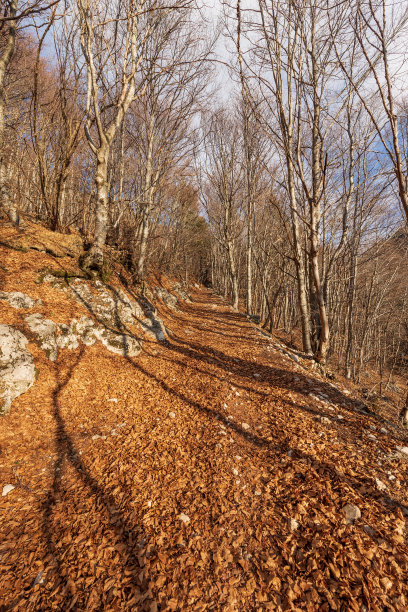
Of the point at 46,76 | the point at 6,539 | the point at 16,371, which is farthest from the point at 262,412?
the point at 46,76

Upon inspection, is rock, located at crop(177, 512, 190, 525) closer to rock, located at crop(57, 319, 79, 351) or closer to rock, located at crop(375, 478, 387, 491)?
rock, located at crop(375, 478, 387, 491)

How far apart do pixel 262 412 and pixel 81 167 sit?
14951 millimetres

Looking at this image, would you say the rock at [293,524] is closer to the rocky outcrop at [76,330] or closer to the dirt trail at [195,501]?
the dirt trail at [195,501]

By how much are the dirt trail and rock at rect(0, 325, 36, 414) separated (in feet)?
0.58

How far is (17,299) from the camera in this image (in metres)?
4.44

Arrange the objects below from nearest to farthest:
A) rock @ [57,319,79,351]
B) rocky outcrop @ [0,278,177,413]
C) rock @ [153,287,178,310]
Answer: rocky outcrop @ [0,278,177,413]
rock @ [57,319,79,351]
rock @ [153,287,178,310]

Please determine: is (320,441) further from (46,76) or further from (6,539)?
(46,76)

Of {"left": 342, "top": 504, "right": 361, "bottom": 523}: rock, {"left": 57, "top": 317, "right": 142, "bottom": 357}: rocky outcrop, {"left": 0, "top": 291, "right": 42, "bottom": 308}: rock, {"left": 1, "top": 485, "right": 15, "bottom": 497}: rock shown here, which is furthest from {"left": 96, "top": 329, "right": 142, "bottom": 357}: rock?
{"left": 342, "top": 504, "right": 361, "bottom": 523}: rock

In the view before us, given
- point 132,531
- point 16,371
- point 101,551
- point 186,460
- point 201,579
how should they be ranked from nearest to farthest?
point 201,579 < point 101,551 < point 132,531 < point 186,460 < point 16,371

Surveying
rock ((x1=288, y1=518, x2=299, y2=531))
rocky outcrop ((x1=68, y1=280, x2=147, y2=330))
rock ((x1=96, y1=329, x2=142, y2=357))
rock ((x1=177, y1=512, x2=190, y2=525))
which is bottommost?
rock ((x1=177, y1=512, x2=190, y2=525))

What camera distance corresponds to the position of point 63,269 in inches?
→ 234

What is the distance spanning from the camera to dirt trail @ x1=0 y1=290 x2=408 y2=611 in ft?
5.26

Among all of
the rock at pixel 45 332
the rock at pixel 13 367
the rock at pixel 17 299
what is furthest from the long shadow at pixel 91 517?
the rock at pixel 17 299

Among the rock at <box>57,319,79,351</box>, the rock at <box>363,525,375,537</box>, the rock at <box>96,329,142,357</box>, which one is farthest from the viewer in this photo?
the rock at <box>96,329,142,357</box>
